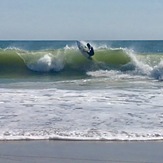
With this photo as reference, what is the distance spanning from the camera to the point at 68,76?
21.6 m

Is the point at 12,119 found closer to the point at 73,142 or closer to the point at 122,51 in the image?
the point at 73,142

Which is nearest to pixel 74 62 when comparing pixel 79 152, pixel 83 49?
pixel 83 49

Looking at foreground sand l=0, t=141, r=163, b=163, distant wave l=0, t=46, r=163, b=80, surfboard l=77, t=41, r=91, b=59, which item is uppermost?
surfboard l=77, t=41, r=91, b=59

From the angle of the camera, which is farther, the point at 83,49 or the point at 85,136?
the point at 83,49

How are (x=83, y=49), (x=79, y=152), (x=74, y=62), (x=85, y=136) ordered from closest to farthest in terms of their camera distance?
(x=79, y=152) < (x=85, y=136) < (x=74, y=62) < (x=83, y=49)

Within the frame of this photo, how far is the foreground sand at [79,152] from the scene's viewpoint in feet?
19.4

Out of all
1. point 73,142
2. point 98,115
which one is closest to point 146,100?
point 98,115

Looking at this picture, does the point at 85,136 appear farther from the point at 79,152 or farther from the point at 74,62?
the point at 74,62

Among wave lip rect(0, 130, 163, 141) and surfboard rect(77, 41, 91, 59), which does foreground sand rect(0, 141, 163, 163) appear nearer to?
wave lip rect(0, 130, 163, 141)

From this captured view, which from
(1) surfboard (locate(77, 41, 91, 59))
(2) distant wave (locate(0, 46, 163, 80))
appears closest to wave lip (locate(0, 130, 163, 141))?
(2) distant wave (locate(0, 46, 163, 80))

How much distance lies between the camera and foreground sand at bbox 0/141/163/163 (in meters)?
5.92

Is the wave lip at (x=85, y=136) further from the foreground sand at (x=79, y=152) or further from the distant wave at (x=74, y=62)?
the distant wave at (x=74, y=62)

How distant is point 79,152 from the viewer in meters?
6.29

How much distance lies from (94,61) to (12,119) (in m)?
16.0
